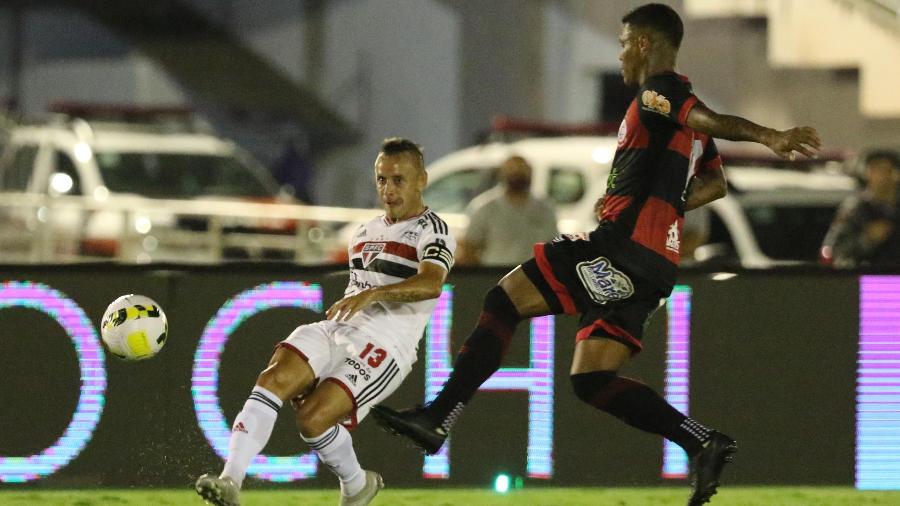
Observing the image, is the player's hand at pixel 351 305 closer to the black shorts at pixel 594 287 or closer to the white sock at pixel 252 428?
the white sock at pixel 252 428

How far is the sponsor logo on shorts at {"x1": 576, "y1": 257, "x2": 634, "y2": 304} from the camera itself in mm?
7602

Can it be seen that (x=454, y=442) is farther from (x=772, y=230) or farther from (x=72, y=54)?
(x=72, y=54)

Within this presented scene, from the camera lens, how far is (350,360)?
7723 mm

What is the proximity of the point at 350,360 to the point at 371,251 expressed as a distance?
46 cm

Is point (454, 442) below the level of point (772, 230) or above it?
below

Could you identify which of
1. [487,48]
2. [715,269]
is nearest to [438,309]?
[715,269]

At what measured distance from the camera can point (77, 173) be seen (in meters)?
18.2

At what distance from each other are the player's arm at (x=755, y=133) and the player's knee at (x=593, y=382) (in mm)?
1126

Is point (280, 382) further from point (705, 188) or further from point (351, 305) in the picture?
point (705, 188)

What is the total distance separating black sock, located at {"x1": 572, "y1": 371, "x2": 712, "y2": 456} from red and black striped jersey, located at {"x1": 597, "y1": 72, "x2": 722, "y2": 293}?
1.43ft

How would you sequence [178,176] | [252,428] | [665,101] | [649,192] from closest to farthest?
1. [665,101]
2. [252,428]
3. [649,192]
4. [178,176]

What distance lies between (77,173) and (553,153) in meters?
5.36

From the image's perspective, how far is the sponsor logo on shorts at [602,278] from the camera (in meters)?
7.60

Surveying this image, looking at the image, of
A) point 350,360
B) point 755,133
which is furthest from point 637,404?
point 755,133
